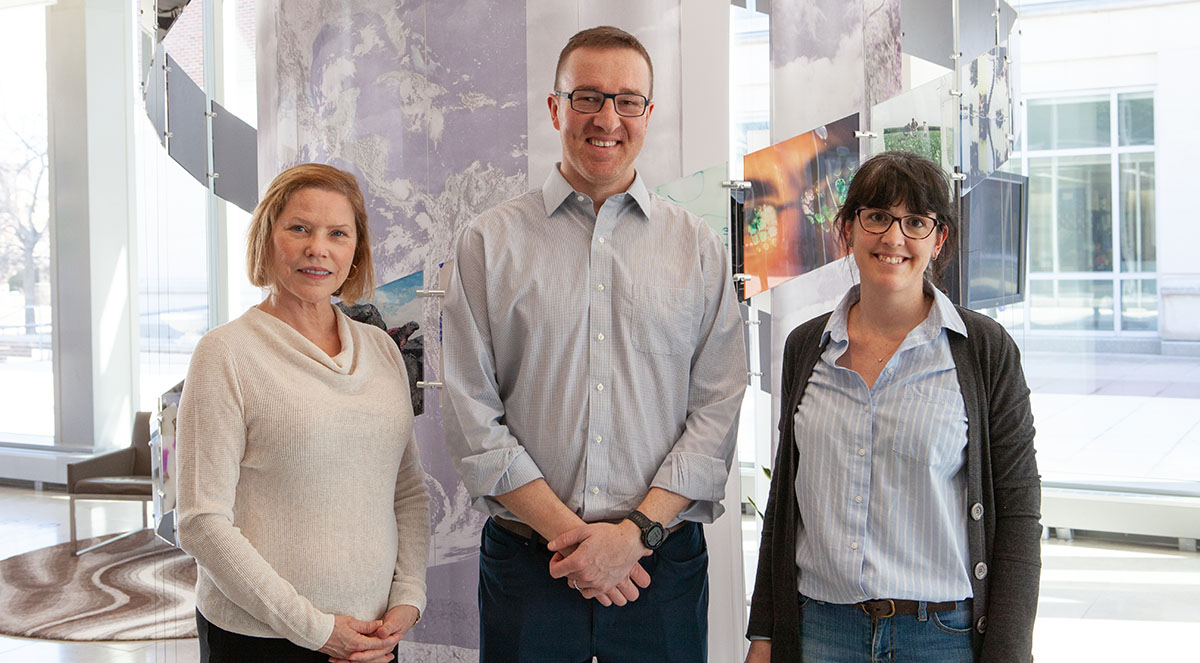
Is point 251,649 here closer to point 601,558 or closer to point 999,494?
point 601,558

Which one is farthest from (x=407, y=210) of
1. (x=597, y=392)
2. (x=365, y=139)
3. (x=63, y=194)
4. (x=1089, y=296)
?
(x=63, y=194)

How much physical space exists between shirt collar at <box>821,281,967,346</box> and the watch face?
454 mm

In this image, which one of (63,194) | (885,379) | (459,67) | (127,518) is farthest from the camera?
(63,194)

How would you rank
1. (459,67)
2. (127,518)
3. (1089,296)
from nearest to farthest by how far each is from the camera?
(459,67)
(1089,296)
(127,518)

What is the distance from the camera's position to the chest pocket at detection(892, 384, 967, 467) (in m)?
1.59

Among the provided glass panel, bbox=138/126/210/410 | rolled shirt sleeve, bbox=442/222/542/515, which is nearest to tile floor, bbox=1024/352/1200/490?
glass panel, bbox=138/126/210/410

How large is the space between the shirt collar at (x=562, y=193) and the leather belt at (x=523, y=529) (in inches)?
24.3

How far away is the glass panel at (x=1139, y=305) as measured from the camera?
622cm

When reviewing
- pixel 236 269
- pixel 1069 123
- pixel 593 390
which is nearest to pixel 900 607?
pixel 593 390

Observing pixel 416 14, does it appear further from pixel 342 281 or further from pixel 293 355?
pixel 293 355

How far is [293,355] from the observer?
1703mm

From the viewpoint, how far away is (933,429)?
1.59 meters

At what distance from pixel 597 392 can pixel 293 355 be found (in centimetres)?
57

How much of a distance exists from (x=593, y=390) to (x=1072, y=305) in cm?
545
